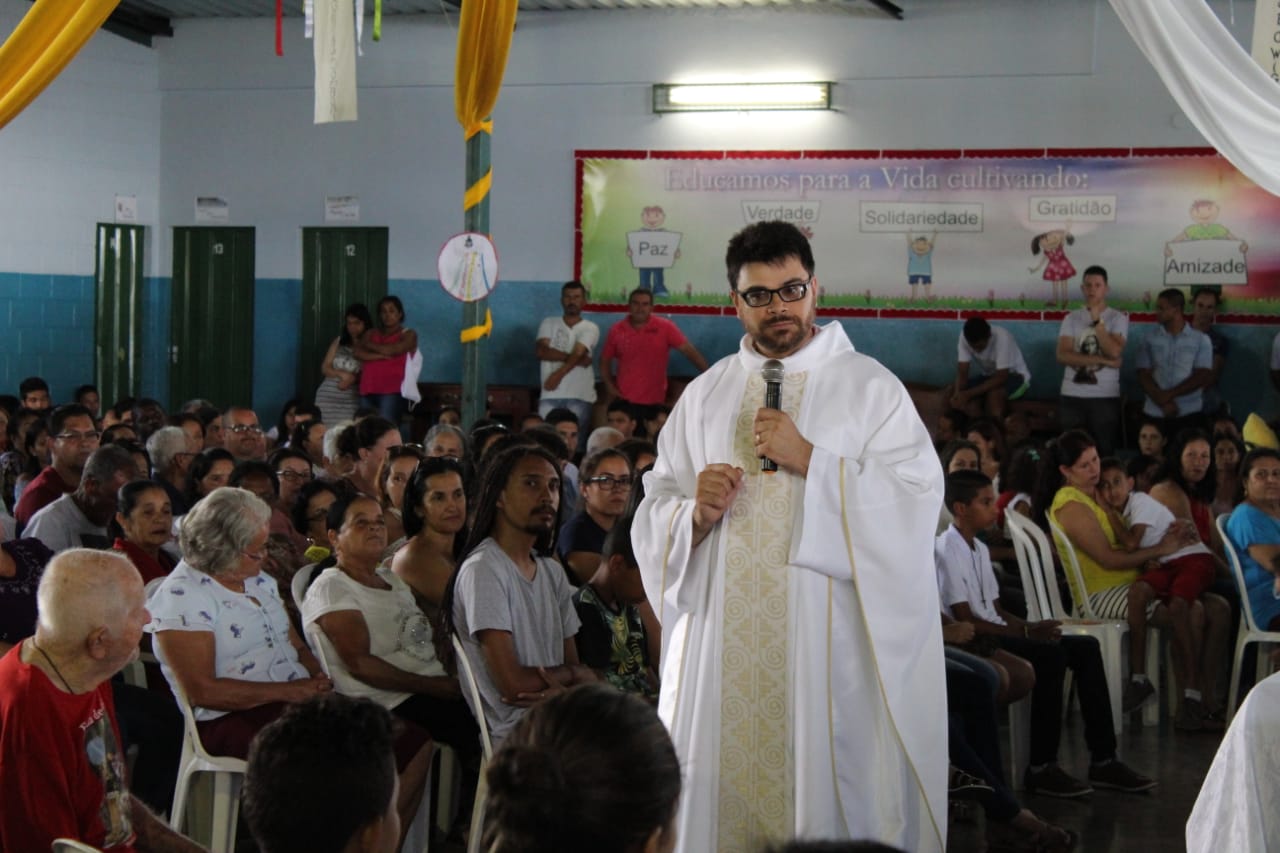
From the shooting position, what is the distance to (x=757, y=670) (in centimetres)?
357

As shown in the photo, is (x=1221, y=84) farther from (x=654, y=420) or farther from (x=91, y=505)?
(x=654, y=420)

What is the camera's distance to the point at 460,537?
533 centimetres

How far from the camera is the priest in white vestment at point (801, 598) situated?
3.47 meters

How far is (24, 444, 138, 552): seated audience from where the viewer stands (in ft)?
19.5

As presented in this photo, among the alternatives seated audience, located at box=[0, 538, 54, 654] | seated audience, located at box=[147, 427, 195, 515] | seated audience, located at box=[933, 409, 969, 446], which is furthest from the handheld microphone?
seated audience, located at box=[933, 409, 969, 446]

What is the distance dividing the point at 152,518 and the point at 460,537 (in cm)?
106

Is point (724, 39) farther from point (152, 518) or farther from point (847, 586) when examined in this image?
point (847, 586)

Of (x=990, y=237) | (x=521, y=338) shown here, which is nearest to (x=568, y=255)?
(x=521, y=338)

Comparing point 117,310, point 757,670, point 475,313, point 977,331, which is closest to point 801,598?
point 757,670

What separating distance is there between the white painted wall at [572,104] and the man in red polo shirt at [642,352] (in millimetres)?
1124

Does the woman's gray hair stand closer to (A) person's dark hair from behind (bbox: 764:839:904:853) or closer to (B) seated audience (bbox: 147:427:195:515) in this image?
(B) seated audience (bbox: 147:427:195:515)

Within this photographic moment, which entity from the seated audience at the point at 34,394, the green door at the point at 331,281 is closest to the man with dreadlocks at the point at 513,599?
the seated audience at the point at 34,394

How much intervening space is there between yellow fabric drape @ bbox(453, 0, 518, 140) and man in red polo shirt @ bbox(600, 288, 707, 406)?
4.46 metres

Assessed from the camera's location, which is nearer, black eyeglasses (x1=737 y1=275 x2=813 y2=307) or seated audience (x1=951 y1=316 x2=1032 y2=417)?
black eyeglasses (x1=737 y1=275 x2=813 y2=307)
